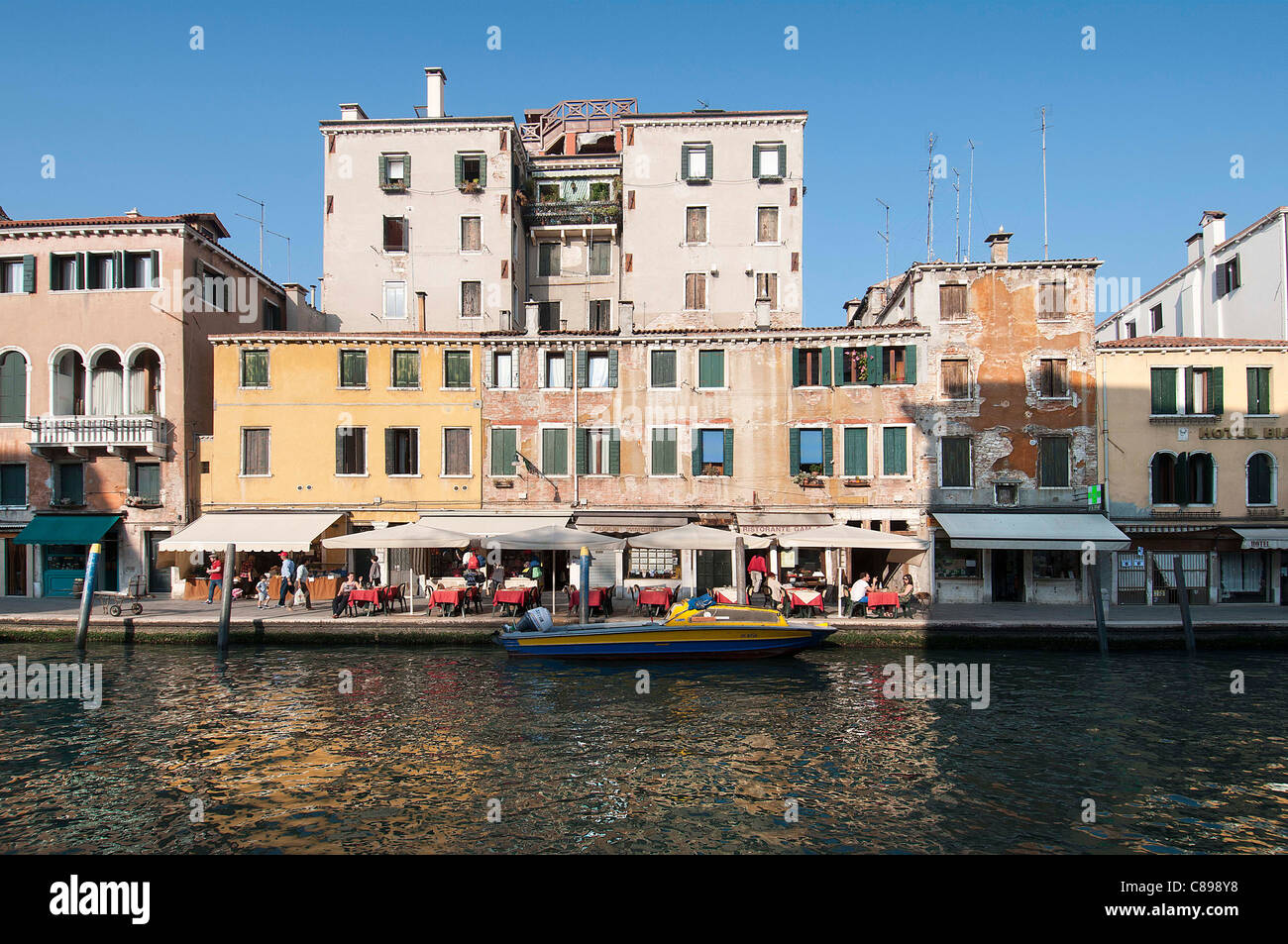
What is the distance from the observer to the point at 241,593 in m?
30.6

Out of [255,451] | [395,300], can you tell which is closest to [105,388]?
[255,451]

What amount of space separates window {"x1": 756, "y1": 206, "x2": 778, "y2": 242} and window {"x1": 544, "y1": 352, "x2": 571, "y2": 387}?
1150 cm

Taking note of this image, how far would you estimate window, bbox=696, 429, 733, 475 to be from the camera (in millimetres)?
31000

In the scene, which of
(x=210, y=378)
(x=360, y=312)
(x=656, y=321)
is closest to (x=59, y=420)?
(x=210, y=378)

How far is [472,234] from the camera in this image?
37094mm

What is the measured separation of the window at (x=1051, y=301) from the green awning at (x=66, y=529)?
118ft

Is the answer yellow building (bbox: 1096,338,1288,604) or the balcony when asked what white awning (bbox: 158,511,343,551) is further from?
yellow building (bbox: 1096,338,1288,604)

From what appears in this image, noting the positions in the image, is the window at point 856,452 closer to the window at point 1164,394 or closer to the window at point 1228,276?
the window at point 1164,394

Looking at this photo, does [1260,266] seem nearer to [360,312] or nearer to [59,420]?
[360,312]

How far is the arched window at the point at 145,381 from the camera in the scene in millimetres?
31828

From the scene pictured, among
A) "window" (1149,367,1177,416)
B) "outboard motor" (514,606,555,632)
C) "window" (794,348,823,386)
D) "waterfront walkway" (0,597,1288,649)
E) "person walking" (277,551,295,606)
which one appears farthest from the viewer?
"window" (794,348,823,386)

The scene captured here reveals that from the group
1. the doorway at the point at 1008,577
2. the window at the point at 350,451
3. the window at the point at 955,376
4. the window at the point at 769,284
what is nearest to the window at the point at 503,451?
the window at the point at 350,451

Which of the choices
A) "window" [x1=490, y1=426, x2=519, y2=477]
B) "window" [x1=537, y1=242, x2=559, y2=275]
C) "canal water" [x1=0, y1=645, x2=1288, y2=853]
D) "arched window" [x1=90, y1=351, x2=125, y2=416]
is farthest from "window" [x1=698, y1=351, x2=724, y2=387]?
"arched window" [x1=90, y1=351, x2=125, y2=416]

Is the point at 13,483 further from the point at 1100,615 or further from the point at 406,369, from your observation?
the point at 1100,615
